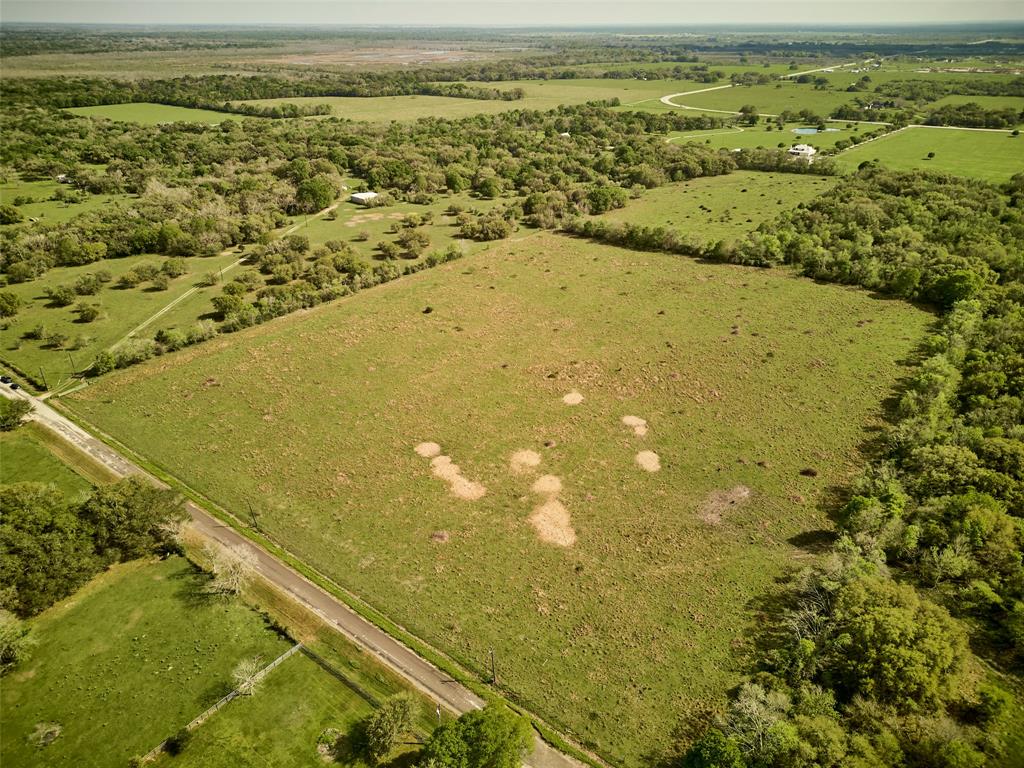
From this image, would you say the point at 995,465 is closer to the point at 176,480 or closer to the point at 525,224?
the point at 176,480

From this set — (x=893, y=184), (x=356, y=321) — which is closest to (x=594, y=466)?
(x=356, y=321)

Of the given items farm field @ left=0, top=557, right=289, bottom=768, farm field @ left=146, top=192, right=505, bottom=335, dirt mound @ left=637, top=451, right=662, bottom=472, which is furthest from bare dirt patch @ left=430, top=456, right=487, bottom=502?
farm field @ left=146, top=192, right=505, bottom=335

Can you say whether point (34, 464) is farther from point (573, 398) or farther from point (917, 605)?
point (917, 605)

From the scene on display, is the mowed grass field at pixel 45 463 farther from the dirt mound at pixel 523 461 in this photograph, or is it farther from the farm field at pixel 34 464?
the dirt mound at pixel 523 461

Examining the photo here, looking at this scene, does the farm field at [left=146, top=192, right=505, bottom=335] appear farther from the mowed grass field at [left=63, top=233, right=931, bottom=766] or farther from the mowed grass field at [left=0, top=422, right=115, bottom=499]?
the mowed grass field at [left=0, top=422, right=115, bottom=499]

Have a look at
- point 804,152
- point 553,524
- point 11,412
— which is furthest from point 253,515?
point 804,152

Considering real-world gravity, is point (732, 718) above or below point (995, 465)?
below
